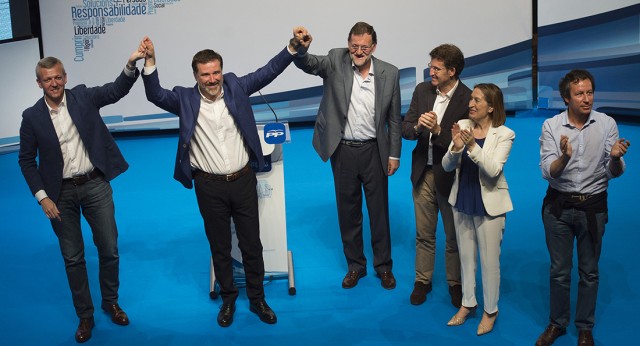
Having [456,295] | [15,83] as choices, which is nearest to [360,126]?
[456,295]

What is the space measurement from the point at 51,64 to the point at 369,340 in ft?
8.01

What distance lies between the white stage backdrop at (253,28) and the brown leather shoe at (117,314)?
6.50 meters

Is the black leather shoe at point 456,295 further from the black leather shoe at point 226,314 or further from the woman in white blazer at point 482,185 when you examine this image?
the black leather shoe at point 226,314

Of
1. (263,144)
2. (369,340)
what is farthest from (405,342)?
(263,144)

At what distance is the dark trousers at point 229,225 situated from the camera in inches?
171

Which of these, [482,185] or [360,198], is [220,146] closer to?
[360,198]

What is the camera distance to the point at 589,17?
10000mm

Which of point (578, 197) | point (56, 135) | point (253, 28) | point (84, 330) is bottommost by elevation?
point (84, 330)

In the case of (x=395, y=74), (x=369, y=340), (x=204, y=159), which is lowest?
(x=369, y=340)

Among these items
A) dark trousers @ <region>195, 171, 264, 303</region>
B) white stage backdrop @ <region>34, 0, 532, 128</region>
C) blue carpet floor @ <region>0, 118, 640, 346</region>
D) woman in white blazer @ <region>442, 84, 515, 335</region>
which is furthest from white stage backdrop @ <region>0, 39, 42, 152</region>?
→ woman in white blazer @ <region>442, 84, 515, 335</region>

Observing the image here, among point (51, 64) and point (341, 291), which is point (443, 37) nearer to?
point (341, 291)

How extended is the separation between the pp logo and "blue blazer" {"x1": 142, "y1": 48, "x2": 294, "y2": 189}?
0.16 meters

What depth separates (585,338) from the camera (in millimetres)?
3936

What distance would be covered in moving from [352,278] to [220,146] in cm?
142
